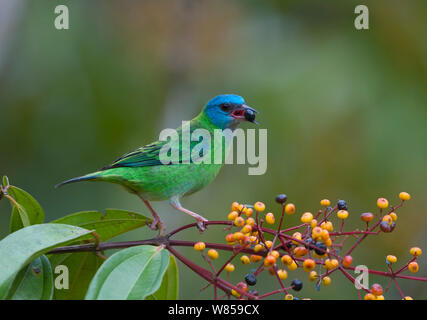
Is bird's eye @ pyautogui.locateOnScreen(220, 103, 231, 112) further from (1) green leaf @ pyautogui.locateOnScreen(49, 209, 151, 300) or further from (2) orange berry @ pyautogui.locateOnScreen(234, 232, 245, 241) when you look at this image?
(2) orange berry @ pyautogui.locateOnScreen(234, 232, 245, 241)

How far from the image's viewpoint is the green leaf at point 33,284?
2.26m

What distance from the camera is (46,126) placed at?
671 cm

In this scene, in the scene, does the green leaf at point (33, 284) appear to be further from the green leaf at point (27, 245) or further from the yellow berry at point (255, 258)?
the yellow berry at point (255, 258)

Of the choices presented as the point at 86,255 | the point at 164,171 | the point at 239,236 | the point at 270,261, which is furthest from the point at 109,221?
the point at 270,261

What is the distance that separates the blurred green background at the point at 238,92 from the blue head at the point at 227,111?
6.28ft

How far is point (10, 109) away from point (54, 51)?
94 cm

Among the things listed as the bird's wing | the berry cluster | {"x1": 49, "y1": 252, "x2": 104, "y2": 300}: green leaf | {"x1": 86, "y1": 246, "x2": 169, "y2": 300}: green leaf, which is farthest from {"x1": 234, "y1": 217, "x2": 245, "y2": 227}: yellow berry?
the bird's wing

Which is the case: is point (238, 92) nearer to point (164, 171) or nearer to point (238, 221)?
point (164, 171)

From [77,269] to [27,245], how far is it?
0.50 meters

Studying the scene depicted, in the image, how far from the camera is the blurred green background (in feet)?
18.8

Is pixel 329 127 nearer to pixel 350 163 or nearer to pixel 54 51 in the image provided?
pixel 350 163

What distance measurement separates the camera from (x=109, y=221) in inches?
105

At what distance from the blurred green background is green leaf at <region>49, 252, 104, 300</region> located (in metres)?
3.15

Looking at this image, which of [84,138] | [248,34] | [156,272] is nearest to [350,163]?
[248,34]
